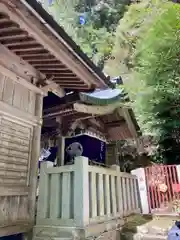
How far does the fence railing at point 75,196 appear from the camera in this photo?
165 inches

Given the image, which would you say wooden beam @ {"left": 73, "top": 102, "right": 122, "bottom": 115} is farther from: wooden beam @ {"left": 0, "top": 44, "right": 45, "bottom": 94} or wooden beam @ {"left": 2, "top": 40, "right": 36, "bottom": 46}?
wooden beam @ {"left": 2, "top": 40, "right": 36, "bottom": 46}

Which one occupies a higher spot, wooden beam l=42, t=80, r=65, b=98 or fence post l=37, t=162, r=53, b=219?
wooden beam l=42, t=80, r=65, b=98

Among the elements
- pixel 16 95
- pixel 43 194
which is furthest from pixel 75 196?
pixel 16 95

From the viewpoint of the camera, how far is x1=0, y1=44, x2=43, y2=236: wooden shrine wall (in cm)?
402

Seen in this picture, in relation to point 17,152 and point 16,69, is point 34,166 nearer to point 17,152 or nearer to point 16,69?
point 17,152

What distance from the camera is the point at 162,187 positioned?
31.5 feet

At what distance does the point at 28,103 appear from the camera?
4.86 metres

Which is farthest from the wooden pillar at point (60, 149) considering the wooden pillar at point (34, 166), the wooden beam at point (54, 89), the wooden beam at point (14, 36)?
the wooden beam at point (14, 36)

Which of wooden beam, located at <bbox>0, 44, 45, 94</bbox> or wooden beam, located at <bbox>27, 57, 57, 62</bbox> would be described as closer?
wooden beam, located at <bbox>0, 44, 45, 94</bbox>

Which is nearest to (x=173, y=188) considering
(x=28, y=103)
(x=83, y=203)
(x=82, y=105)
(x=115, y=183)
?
(x=115, y=183)

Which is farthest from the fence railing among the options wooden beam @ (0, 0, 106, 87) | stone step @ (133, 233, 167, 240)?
wooden beam @ (0, 0, 106, 87)

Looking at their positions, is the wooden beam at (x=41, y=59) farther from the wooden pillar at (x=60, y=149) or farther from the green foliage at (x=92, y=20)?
the green foliage at (x=92, y=20)

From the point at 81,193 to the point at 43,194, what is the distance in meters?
0.98

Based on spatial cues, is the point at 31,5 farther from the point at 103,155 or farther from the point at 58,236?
the point at 103,155
